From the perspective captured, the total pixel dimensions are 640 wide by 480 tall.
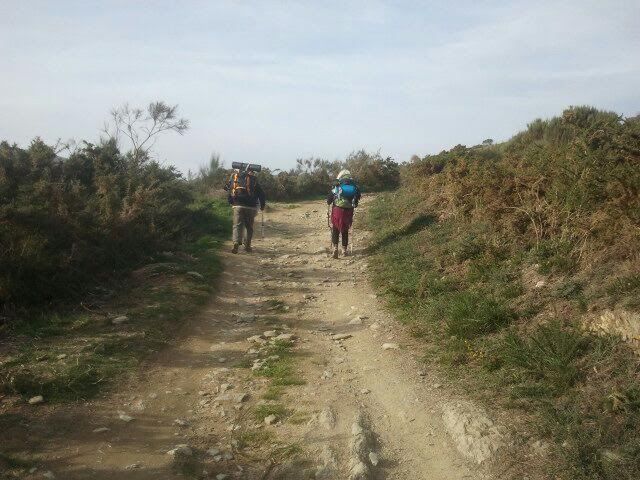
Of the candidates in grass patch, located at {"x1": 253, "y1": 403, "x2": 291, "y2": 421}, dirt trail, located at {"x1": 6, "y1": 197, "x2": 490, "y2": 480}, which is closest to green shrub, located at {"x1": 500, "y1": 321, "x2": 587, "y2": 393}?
dirt trail, located at {"x1": 6, "y1": 197, "x2": 490, "y2": 480}

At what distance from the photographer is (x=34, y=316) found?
7059 millimetres

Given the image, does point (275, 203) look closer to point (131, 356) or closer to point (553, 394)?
point (131, 356)

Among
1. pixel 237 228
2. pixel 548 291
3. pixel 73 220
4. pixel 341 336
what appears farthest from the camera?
pixel 237 228

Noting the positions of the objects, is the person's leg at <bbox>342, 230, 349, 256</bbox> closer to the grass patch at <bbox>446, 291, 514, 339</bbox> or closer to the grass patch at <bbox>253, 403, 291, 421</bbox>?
the grass patch at <bbox>446, 291, 514, 339</bbox>

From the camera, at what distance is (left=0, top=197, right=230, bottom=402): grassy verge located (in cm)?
557

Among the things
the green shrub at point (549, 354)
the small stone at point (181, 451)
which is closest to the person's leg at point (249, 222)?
the green shrub at point (549, 354)

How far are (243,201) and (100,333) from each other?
19.7 ft

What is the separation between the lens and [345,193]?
12.1m

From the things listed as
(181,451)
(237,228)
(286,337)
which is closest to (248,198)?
(237,228)

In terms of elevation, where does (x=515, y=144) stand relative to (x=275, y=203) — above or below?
above

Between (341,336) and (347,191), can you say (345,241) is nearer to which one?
(347,191)

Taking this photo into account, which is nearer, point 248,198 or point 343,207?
point 343,207

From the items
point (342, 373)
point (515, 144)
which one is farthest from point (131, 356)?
point (515, 144)

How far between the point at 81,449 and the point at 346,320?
14.4ft
